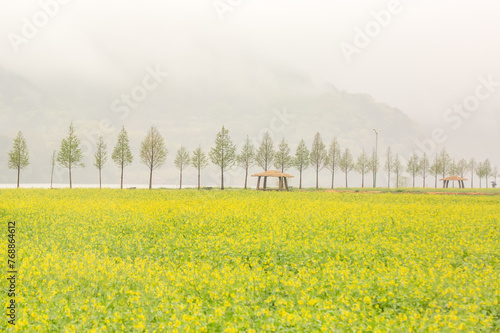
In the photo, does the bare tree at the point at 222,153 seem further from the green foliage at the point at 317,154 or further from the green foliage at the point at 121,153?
the green foliage at the point at 317,154

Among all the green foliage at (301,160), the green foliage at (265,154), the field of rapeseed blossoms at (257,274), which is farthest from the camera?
the green foliage at (301,160)

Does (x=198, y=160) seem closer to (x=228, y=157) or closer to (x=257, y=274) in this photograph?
(x=228, y=157)

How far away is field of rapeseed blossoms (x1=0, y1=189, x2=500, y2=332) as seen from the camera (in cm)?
774

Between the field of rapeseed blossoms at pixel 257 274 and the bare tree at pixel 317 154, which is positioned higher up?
the bare tree at pixel 317 154

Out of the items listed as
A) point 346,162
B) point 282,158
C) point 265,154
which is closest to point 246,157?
point 265,154

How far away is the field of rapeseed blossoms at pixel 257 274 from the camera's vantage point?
7.74 meters

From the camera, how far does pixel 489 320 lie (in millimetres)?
7523

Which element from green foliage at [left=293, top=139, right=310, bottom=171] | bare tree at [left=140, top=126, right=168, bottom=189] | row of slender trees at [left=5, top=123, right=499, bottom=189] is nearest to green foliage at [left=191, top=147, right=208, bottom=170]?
row of slender trees at [left=5, top=123, right=499, bottom=189]

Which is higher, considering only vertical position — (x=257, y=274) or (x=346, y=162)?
(x=346, y=162)

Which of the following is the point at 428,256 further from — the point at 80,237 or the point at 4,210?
the point at 4,210

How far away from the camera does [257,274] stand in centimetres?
1121

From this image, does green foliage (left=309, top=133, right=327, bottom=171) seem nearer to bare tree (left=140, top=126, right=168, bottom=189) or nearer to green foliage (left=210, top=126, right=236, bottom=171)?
green foliage (left=210, top=126, right=236, bottom=171)

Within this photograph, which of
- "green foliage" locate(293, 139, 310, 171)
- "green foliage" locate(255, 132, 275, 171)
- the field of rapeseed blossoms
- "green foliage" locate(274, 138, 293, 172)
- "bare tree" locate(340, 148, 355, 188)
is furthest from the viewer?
"bare tree" locate(340, 148, 355, 188)

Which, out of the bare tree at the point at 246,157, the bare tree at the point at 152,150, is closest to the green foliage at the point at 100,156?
→ the bare tree at the point at 152,150
